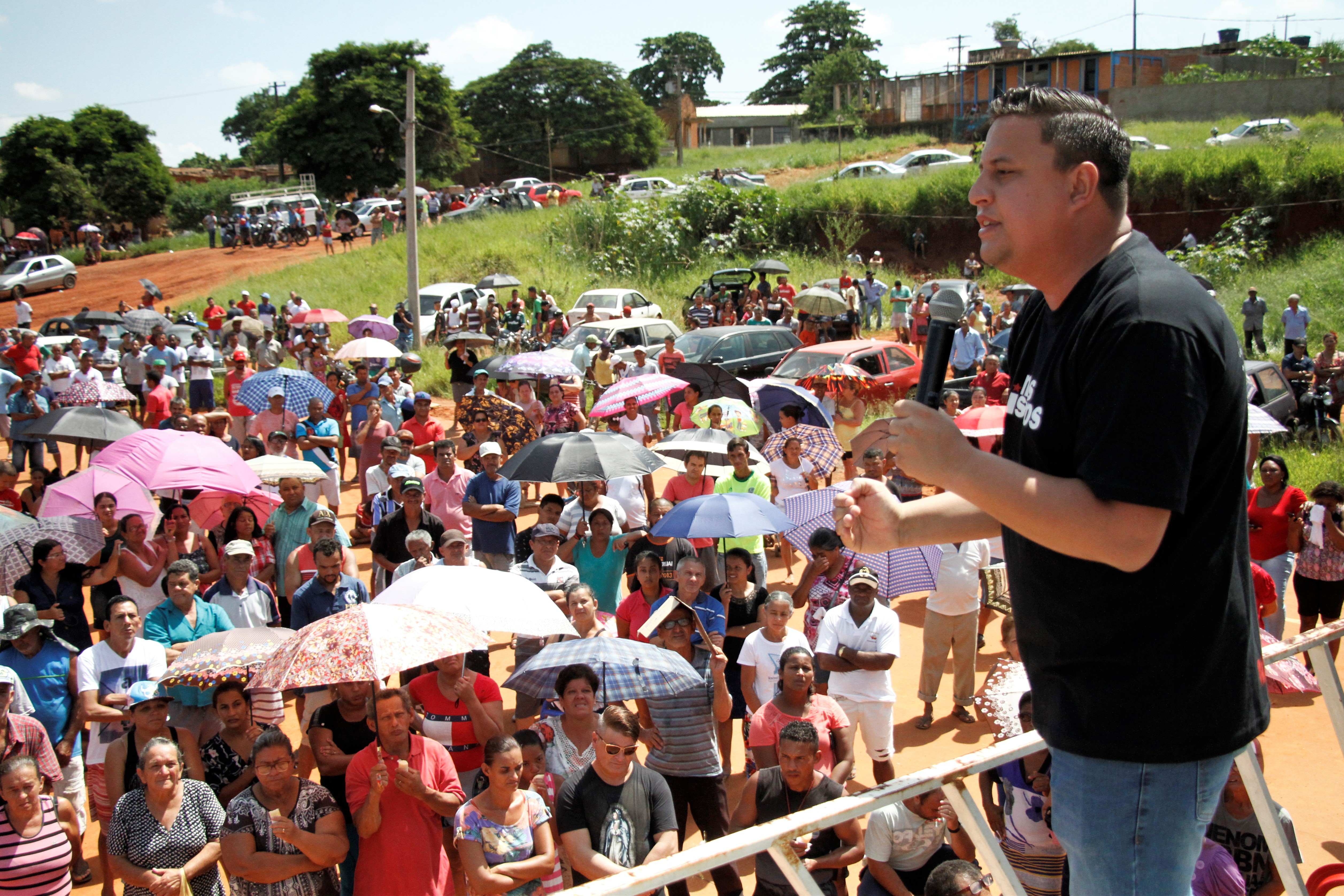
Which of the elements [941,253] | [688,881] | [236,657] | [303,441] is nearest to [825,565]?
[688,881]

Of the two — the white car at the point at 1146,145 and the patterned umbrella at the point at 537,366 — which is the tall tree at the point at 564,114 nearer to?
the white car at the point at 1146,145

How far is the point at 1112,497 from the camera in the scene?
150 cm

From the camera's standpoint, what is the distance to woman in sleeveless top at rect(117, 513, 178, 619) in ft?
26.8

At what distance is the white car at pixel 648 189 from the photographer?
39750 millimetres

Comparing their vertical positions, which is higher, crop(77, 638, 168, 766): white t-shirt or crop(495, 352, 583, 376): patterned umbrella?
crop(495, 352, 583, 376): patterned umbrella

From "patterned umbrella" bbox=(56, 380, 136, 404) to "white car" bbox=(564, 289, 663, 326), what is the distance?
39.3 ft

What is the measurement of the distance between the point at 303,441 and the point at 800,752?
880 centimetres

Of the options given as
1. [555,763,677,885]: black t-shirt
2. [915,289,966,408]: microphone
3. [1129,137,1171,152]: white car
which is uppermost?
[1129,137,1171,152]: white car

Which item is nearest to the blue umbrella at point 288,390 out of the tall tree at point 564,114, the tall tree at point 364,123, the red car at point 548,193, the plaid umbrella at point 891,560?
the plaid umbrella at point 891,560

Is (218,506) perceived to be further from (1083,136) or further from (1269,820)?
(1083,136)

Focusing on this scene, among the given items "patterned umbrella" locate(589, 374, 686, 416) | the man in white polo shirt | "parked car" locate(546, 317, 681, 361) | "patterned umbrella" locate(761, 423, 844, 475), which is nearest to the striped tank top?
the man in white polo shirt

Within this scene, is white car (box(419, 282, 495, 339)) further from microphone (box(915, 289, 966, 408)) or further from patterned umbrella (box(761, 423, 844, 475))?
microphone (box(915, 289, 966, 408))

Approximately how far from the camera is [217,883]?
5.31 meters

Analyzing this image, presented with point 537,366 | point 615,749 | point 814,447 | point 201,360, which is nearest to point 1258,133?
point 537,366
